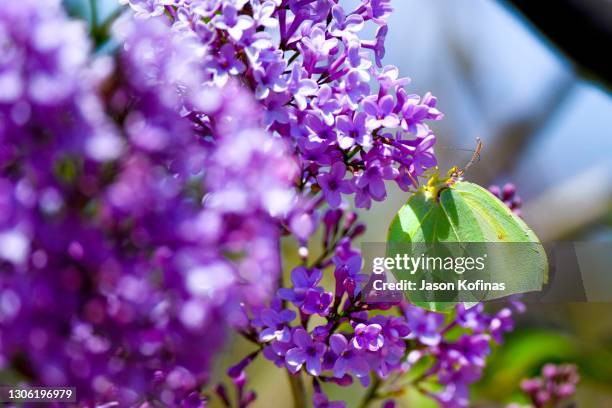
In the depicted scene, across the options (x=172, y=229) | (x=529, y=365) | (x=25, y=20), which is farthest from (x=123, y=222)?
(x=529, y=365)

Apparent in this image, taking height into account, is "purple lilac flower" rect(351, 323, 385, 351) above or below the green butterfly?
below

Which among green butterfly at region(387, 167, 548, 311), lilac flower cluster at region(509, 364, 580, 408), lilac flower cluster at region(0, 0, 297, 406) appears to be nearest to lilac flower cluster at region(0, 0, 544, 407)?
lilac flower cluster at region(0, 0, 297, 406)

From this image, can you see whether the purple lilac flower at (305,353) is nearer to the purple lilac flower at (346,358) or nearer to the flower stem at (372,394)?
the purple lilac flower at (346,358)

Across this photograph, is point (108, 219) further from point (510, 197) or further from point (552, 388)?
point (552, 388)

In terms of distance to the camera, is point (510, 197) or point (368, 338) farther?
point (510, 197)

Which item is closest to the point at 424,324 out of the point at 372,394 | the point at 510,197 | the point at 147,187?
→ the point at 372,394

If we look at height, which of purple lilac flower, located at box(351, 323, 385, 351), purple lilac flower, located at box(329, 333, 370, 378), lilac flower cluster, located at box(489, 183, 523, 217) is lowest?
purple lilac flower, located at box(329, 333, 370, 378)

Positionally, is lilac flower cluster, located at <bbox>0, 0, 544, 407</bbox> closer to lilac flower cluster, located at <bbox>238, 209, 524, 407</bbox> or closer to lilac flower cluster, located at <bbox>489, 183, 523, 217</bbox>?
lilac flower cluster, located at <bbox>238, 209, 524, 407</bbox>
